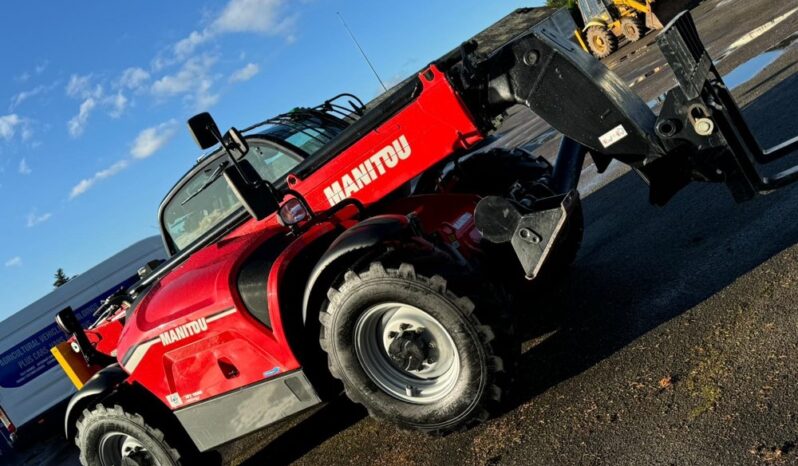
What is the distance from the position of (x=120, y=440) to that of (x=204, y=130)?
8.82ft

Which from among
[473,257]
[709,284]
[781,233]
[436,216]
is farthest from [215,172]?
[781,233]

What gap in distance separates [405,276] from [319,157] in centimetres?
145

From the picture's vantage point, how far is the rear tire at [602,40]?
83.1 ft

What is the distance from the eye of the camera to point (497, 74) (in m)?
4.40

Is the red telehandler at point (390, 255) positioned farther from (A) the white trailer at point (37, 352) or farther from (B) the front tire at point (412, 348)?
(A) the white trailer at point (37, 352)

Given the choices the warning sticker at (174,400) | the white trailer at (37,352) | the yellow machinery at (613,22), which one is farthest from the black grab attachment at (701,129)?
the yellow machinery at (613,22)

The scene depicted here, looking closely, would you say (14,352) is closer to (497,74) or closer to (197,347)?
(197,347)

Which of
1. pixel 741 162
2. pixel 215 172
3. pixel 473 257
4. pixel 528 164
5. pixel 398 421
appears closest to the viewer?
pixel 741 162

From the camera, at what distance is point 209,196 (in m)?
5.99

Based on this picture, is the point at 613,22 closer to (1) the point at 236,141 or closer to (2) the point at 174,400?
(1) the point at 236,141

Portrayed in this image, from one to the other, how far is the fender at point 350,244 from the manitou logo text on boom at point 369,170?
0.59 m

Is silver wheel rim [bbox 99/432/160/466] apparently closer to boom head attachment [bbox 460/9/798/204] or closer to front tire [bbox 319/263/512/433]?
front tire [bbox 319/263/512/433]

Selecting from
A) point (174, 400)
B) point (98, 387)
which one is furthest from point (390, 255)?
point (98, 387)

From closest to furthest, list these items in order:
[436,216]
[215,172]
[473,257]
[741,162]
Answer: [741,162], [473,257], [436,216], [215,172]
